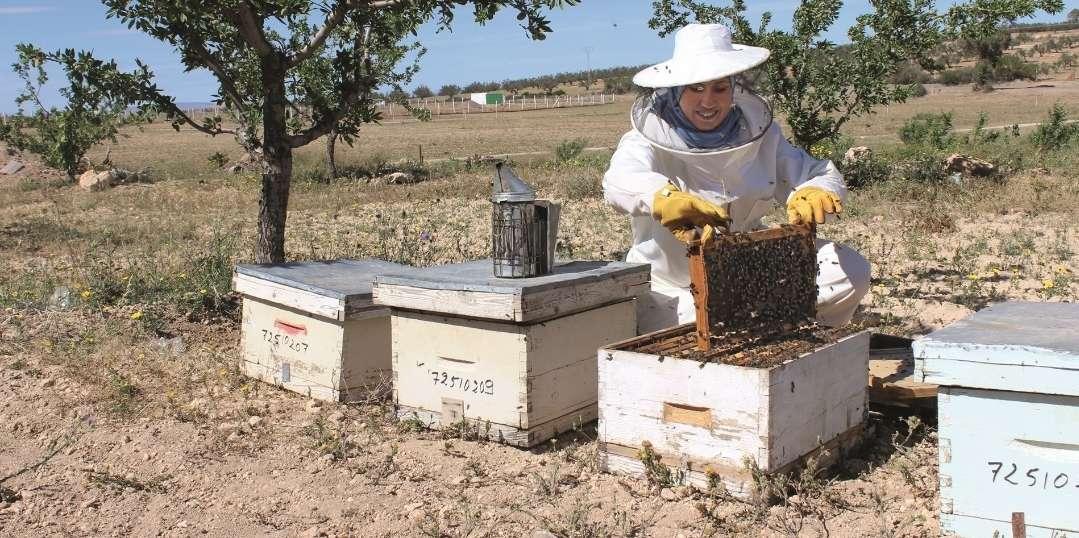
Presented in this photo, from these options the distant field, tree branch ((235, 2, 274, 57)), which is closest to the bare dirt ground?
tree branch ((235, 2, 274, 57))

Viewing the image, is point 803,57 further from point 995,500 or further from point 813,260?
point 995,500

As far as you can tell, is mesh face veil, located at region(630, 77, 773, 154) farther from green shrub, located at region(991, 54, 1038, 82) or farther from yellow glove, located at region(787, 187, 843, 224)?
green shrub, located at region(991, 54, 1038, 82)

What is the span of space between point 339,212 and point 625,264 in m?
7.52

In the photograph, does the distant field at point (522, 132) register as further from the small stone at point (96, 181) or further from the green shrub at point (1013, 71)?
the small stone at point (96, 181)

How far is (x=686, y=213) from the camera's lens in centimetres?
334

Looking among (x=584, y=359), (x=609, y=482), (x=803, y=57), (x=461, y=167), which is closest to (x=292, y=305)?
(x=584, y=359)

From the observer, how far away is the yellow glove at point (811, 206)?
3.55 meters

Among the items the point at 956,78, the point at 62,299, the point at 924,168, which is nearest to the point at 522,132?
the point at 956,78

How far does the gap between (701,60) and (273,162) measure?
2585mm

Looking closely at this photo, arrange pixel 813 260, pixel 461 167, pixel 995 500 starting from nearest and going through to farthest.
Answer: pixel 995 500, pixel 813 260, pixel 461 167

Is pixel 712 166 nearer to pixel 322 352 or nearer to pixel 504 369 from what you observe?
pixel 504 369

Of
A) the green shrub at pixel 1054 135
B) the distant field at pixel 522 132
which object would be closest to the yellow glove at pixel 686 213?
the green shrub at pixel 1054 135

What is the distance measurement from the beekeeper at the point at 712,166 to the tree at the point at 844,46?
11.5ft

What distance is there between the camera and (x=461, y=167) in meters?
17.3
